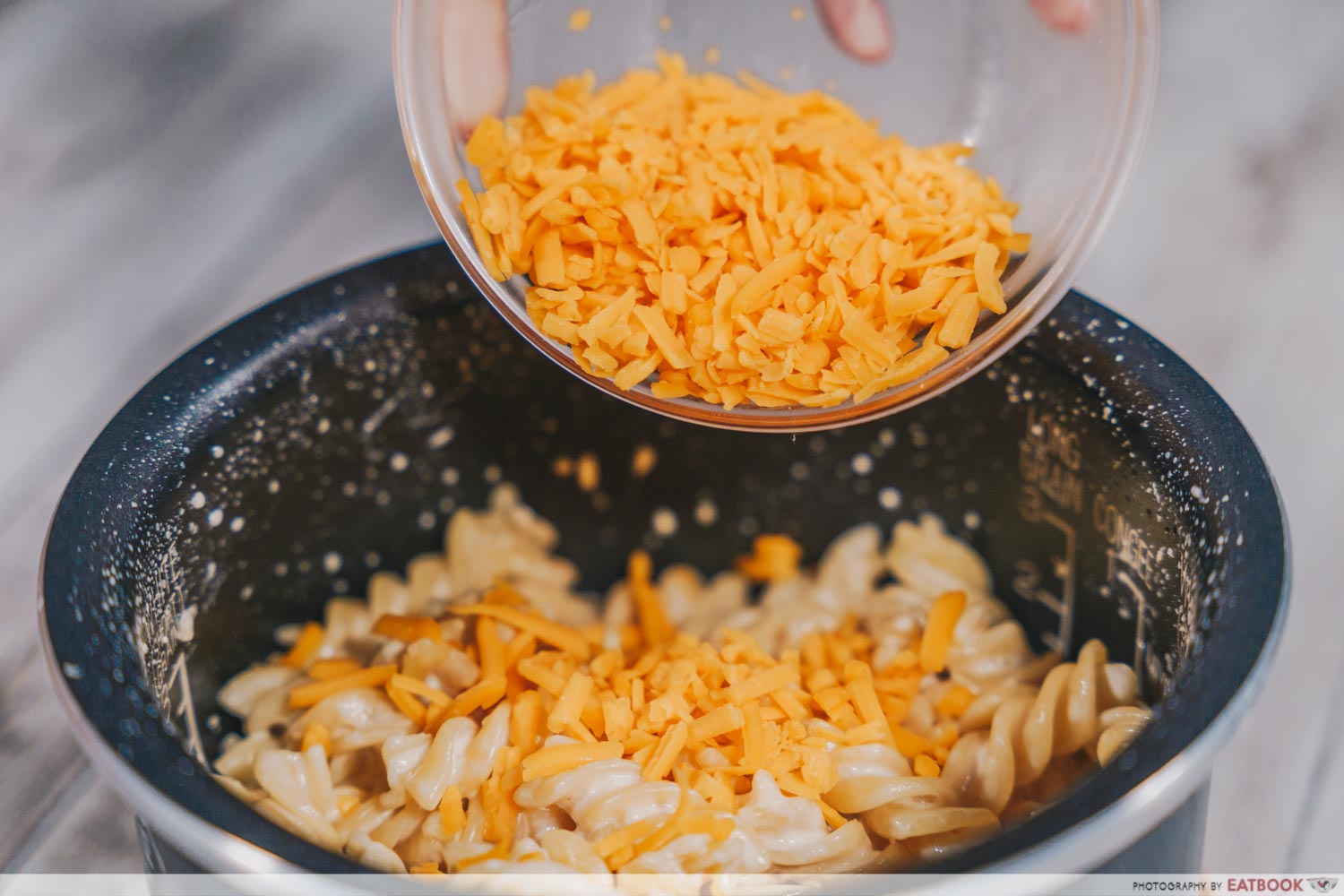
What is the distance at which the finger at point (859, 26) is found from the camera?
2.27 feet

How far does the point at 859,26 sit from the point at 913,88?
0.17 ft

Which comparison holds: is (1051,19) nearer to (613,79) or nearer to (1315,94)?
(613,79)

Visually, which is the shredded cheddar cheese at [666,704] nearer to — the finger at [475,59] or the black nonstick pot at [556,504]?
the black nonstick pot at [556,504]

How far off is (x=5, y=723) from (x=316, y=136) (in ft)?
1.85

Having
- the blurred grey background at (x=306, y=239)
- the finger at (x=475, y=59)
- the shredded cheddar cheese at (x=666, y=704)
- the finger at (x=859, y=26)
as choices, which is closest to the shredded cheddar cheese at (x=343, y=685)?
the shredded cheddar cheese at (x=666, y=704)

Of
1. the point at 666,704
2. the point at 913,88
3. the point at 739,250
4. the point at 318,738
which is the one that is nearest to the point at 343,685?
the point at 318,738

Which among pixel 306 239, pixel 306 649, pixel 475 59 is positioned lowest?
pixel 306 649

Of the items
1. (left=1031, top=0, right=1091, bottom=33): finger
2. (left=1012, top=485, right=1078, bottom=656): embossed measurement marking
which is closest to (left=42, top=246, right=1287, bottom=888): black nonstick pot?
(left=1012, top=485, right=1078, bottom=656): embossed measurement marking

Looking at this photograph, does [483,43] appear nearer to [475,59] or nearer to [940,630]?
[475,59]

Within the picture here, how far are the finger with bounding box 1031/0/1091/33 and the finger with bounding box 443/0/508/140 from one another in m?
0.30

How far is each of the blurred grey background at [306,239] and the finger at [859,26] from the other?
0.43 metres

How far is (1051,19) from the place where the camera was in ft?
2.06

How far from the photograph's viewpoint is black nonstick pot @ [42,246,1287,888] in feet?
1.43

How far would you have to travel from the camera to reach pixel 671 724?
569 millimetres
